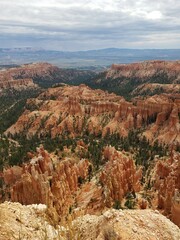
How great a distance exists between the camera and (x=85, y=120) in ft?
279

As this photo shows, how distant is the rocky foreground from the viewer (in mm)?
11578

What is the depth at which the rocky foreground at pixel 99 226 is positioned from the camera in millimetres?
11578

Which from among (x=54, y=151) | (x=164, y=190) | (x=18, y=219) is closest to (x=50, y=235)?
(x=18, y=219)

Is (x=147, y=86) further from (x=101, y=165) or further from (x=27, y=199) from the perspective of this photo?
(x=27, y=199)

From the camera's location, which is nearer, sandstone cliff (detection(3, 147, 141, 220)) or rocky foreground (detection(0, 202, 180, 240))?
rocky foreground (detection(0, 202, 180, 240))

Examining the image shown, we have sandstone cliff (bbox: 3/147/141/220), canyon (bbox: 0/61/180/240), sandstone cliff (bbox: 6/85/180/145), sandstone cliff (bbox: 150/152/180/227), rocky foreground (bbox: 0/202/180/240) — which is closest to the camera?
rocky foreground (bbox: 0/202/180/240)

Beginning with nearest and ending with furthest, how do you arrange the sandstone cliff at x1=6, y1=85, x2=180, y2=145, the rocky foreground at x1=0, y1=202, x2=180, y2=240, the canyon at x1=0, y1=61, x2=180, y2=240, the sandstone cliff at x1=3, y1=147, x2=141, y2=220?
the rocky foreground at x1=0, y1=202, x2=180, y2=240
the canyon at x1=0, y1=61, x2=180, y2=240
the sandstone cliff at x1=3, y1=147, x2=141, y2=220
the sandstone cliff at x1=6, y1=85, x2=180, y2=145

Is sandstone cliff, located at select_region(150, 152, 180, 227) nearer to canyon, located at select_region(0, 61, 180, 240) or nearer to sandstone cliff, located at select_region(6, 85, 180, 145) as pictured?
canyon, located at select_region(0, 61, 180, 240)

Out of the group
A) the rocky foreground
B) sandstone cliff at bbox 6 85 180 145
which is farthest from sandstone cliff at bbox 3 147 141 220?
sandstone cliff at bbox 6 85 180 145

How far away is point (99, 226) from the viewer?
1308 cm

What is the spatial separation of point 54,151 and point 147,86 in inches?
3956

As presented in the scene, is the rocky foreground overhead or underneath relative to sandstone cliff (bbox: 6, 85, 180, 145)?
overhead

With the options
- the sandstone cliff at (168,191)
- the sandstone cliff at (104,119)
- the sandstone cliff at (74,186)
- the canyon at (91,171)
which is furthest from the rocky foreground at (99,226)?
the sandstone cliff at (104,119)

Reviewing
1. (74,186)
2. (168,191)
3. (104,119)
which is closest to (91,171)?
(74,186)
